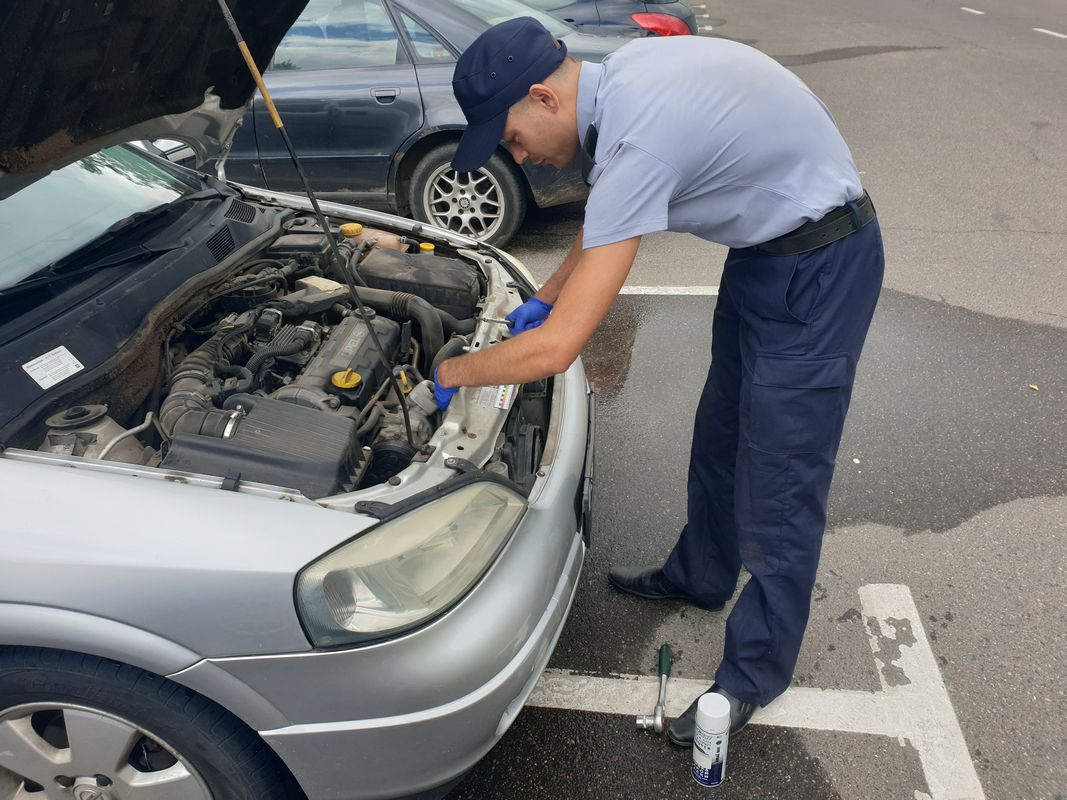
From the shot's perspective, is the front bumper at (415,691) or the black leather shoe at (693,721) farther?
the black leather shoe at (693,721)

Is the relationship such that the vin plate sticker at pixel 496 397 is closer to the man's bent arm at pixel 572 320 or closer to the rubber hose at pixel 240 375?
the man's bent arm at pixel 572 320

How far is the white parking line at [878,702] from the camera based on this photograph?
2.15m

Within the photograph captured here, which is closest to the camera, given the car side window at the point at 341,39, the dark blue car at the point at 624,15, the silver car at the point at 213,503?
the silver car at the point at 213,503

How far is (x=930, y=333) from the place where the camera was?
4.11m

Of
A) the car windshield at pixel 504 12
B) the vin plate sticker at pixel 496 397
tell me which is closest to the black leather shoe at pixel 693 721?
the vin plate sticker at pixel 496 397

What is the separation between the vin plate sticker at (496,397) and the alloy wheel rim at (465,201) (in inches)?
115

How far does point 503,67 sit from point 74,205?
1504 millimetres

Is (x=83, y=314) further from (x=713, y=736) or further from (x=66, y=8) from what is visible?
(x=713, y=736)

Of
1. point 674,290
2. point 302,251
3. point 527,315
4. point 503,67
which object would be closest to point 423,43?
point 674,290

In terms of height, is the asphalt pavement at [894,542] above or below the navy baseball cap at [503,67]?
below

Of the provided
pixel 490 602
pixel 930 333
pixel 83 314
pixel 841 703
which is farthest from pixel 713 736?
pixel 930 333

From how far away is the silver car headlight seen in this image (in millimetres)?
1568

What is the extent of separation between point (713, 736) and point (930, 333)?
9.48 ft

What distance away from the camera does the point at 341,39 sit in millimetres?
4809
